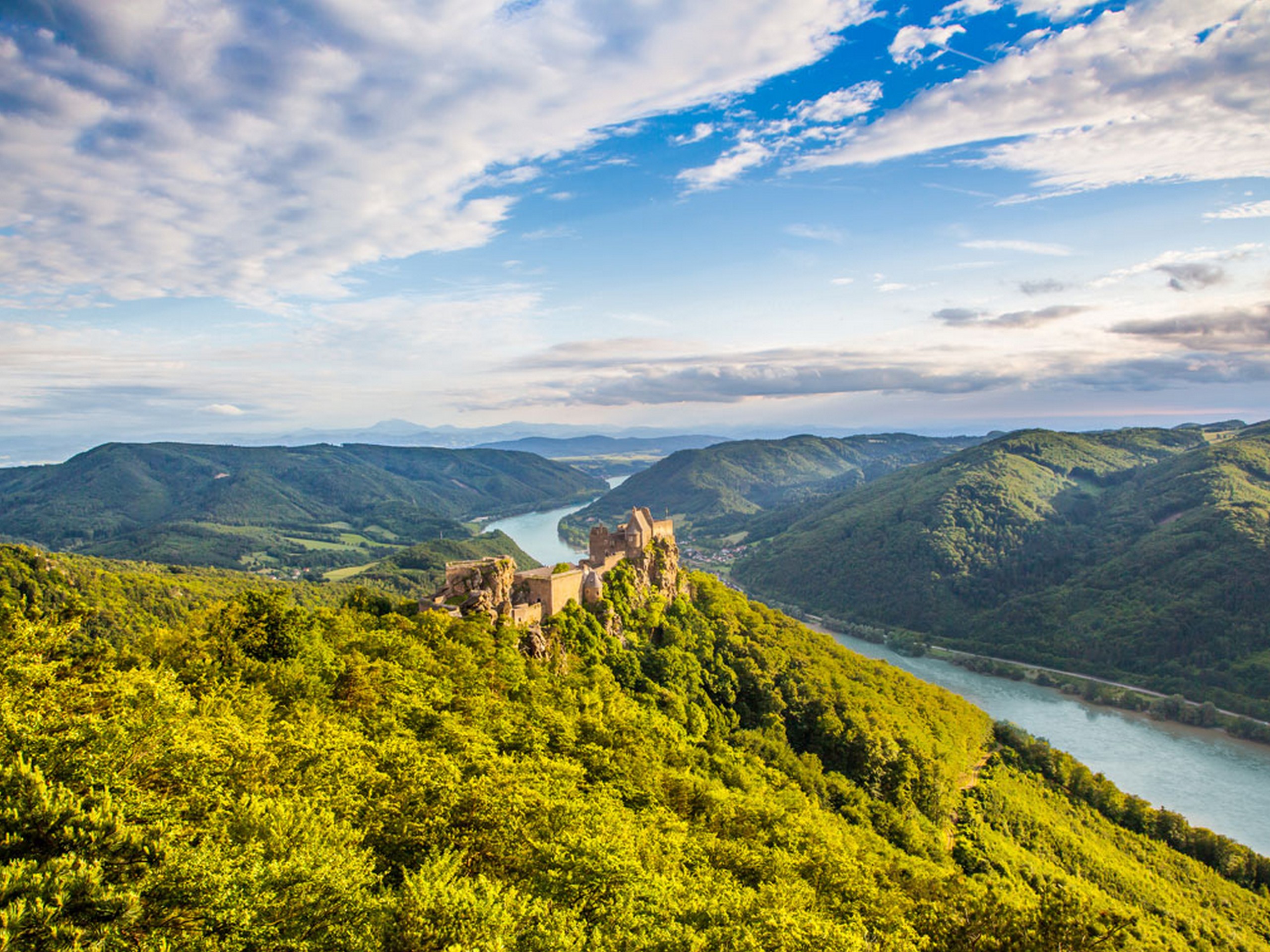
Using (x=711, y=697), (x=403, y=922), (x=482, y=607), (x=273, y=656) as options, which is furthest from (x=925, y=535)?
(x=403, y=922)

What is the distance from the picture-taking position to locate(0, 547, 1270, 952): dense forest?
41.0 ft

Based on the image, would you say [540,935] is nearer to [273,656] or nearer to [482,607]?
[273,656]

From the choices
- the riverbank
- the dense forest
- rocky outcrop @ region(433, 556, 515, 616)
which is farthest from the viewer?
the riverbank

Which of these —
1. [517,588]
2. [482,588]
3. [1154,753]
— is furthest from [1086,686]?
[482,588]

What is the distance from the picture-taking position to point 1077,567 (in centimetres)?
14788

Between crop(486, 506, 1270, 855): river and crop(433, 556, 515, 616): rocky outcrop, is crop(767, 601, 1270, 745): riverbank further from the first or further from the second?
crop(433, 556, 515, 616): rocky outcrop

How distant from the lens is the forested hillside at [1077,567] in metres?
111

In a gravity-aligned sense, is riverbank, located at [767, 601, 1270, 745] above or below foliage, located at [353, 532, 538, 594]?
below

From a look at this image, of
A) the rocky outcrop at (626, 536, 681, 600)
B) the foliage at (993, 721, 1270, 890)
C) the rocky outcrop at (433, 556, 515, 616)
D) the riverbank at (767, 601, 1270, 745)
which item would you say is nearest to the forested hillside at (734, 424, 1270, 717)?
the riverbank at (767, 601, 1270, 745)

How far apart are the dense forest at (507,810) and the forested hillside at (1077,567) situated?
69.2m

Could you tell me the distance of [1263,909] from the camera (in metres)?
49.2

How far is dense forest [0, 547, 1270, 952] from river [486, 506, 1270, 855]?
17637 millimetres

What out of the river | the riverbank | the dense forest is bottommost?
the river

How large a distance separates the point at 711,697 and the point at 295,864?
1612 inches
